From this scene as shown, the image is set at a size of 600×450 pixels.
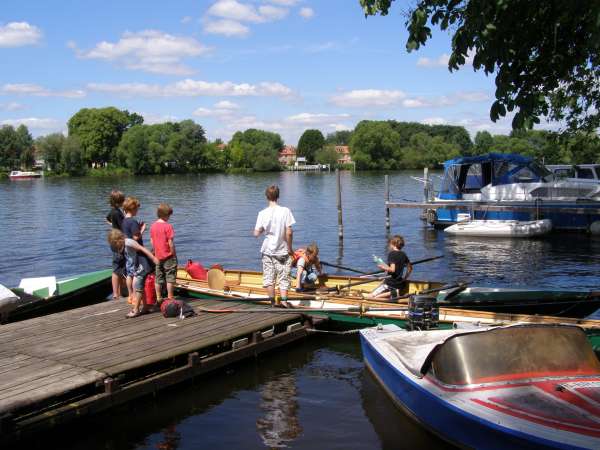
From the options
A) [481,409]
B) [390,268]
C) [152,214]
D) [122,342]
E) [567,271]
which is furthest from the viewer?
[152,214]

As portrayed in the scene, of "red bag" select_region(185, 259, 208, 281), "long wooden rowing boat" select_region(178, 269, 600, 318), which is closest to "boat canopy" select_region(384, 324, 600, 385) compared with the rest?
"long wooden rowing boat" select_region(178, 269, 600, 318)

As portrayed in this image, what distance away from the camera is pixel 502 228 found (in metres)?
26.6

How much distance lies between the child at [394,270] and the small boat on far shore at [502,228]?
634 inches

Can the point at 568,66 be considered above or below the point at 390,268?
above

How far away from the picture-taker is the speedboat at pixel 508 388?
223 inches

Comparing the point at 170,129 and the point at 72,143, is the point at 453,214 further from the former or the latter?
the point at 170,129

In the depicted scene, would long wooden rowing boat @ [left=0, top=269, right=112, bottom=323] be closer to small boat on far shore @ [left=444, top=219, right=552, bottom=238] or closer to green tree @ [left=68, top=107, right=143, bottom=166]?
small boat on far shore @ [left=444, top=219, right=552, bottom=238]

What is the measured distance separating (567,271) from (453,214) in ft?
35.0

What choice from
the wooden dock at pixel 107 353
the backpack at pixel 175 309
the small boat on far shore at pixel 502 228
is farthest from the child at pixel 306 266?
the small boat on far shore at pixel 502 228

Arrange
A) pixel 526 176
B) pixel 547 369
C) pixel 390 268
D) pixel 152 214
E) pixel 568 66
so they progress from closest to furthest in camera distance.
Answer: pixel 547 369
pixel 568 66
pixel 390 268
pixel 526 176
pixel 152 214

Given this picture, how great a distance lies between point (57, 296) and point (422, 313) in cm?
820

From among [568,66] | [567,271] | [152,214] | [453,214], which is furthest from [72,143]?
[568,66]

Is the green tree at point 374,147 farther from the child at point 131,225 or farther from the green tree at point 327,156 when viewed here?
the child at point 131,225

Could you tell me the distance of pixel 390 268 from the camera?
11.5 m
